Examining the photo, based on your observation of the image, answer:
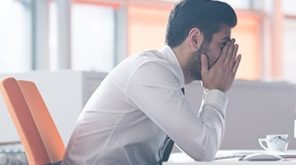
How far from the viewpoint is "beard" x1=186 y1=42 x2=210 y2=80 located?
70.5 inches

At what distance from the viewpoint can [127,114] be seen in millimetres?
1711

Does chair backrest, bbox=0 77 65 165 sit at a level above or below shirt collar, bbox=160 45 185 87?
below

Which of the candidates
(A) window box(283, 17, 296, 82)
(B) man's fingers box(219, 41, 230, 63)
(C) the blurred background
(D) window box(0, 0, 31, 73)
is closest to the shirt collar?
(B) man's fingers box(219, 41, 230, 63)

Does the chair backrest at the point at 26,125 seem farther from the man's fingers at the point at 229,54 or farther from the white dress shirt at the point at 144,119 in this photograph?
the man's fingers at the point at 229,54

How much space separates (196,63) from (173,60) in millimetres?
73

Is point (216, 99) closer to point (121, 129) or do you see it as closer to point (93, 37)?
point (121, 129)

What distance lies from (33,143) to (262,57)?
14.3 ft

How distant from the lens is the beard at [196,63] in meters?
1.79

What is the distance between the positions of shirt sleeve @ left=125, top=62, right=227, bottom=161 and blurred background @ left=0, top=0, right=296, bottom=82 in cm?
229

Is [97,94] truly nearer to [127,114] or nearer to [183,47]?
[127,114]

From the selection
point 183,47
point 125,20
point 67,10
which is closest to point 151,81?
point 183,47

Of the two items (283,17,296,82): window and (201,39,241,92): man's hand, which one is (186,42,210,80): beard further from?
(283,17,296,82): window

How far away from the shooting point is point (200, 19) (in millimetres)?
1791

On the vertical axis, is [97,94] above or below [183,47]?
below
